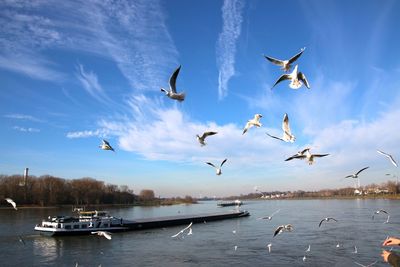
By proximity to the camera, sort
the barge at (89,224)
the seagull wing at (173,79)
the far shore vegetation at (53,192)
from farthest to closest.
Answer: the far shore vegetation at (53,192)
the barge at (89,224)
the seagull wing at (173,79)

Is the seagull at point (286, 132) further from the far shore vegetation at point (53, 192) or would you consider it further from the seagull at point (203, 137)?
the far shore vegetation at point (53, 192)

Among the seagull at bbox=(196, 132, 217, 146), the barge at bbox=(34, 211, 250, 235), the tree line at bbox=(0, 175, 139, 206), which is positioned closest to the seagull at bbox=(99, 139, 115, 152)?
the seagull at bbox=(196, 132, 217, 146)

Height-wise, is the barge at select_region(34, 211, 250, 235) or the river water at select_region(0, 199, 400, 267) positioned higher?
the barge at select_region(34, 211, 250, 235)

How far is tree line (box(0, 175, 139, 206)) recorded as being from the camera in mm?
133625

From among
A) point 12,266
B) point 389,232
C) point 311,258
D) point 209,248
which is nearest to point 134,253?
point 209,248

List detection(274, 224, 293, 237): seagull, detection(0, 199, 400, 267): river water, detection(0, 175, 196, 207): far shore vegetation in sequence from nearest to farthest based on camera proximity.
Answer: detection(274, 224, 293, 237): seagull, detection(0, 199, 400, 267): river water, detection(0, 175, 196, 207): far shore vegetation

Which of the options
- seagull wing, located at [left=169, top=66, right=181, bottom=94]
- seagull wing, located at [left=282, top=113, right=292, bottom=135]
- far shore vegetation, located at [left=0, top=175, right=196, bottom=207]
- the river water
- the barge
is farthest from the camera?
far shore vegetation, located at [left=0, top=175, right=196, bottom=207]

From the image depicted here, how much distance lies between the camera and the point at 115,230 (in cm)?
5544

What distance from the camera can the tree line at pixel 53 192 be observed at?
134 metres

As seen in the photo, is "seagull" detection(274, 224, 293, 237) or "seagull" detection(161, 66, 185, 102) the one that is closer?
"seagull" detection(161, 66, 185, 102)

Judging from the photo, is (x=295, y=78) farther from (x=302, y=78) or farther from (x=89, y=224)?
(x=89, y=224)

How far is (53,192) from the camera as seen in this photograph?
458 ft

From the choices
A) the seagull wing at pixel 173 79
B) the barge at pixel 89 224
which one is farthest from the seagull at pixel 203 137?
the barge at pixel 89 224

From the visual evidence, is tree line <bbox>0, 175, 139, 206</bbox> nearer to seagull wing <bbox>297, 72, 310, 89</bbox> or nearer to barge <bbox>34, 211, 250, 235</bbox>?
barge <bbox>34, 211, 250, 235</bbox>
